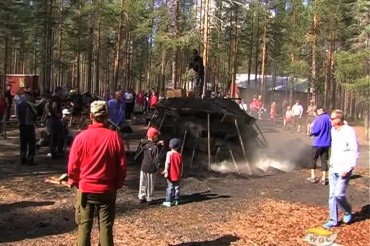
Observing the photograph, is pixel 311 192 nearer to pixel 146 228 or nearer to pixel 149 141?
pixel 149 141

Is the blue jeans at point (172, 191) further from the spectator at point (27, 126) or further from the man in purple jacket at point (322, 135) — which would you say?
the spectator at point (27, 126)

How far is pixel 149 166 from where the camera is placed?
922cm

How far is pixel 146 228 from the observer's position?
24.9 ft

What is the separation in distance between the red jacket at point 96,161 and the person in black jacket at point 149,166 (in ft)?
12.9

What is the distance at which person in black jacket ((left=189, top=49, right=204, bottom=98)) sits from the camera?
17.7m

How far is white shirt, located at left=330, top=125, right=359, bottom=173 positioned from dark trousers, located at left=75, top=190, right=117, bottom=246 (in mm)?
4059

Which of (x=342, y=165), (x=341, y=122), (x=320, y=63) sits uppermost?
(x=320, y=63)

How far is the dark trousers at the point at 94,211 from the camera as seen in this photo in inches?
205

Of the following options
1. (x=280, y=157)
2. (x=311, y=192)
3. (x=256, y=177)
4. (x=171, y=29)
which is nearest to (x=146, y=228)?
(x=311, y=192)

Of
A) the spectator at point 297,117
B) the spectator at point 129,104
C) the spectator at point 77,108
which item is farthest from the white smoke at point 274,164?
the spectator at point 129,104

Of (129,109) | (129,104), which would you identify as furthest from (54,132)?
(129,109)

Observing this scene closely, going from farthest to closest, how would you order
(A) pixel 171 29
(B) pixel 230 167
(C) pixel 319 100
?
(C) pixel 319 100
(A) pixel 171 29
(B) pixel 230 167

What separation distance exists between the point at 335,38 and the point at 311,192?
32600 mm

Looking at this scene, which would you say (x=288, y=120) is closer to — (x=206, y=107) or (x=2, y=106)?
(x=206, y=107)
